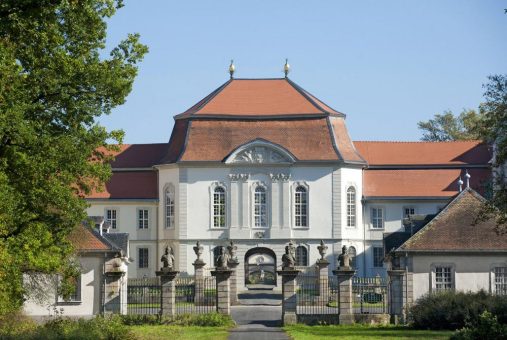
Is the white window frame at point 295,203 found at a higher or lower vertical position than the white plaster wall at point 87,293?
higher

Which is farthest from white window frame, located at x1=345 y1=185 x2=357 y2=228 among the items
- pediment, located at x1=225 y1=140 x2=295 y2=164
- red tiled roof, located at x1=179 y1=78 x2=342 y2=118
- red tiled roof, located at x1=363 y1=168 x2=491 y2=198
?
red tiled roof, located at x1=179 y1=78 x2=342 y2=118

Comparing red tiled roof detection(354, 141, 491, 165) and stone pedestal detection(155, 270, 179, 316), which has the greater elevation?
red tiled roof detection(354, 141, 491, 165)

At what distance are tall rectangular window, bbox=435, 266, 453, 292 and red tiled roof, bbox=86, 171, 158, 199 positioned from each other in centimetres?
3551

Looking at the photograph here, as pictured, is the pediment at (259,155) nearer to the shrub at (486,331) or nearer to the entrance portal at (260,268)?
the entrance portal at (260,268)

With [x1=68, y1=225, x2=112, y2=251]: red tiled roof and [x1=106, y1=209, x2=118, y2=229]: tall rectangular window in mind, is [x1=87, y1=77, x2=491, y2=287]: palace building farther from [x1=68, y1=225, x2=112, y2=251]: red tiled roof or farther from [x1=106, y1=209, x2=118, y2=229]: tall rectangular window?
[x1=68, y1=225, x2=112, y2=251]: red tiled roof

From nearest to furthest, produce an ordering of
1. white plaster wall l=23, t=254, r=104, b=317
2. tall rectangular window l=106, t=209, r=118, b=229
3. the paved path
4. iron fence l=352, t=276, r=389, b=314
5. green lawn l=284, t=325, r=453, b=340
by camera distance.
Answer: green lawn l=284, t=325, r=453, b=340, the paved path, iron fence l=352, t=276, r=389, b=314, white plaster wall l=23, t=254, r=104, b=317, tall rectangular window l=106, t=209, r=118, b=229

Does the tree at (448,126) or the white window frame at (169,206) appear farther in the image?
the tree at (448,126)

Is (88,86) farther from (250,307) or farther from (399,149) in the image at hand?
(399,149)

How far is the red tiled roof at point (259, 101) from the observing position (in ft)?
248

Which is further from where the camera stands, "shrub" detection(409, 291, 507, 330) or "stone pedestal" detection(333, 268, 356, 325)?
"stone pedestal" detection(333, 268, 356, 325)

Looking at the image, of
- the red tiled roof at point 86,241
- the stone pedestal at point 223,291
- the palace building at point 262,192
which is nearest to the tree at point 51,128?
the stone pedestal at point 223,291

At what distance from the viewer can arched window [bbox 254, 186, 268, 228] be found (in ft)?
245

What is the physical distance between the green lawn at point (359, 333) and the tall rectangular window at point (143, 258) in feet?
125

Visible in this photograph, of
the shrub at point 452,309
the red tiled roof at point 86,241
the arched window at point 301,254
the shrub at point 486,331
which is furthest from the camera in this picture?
the arched window at point 301,254
